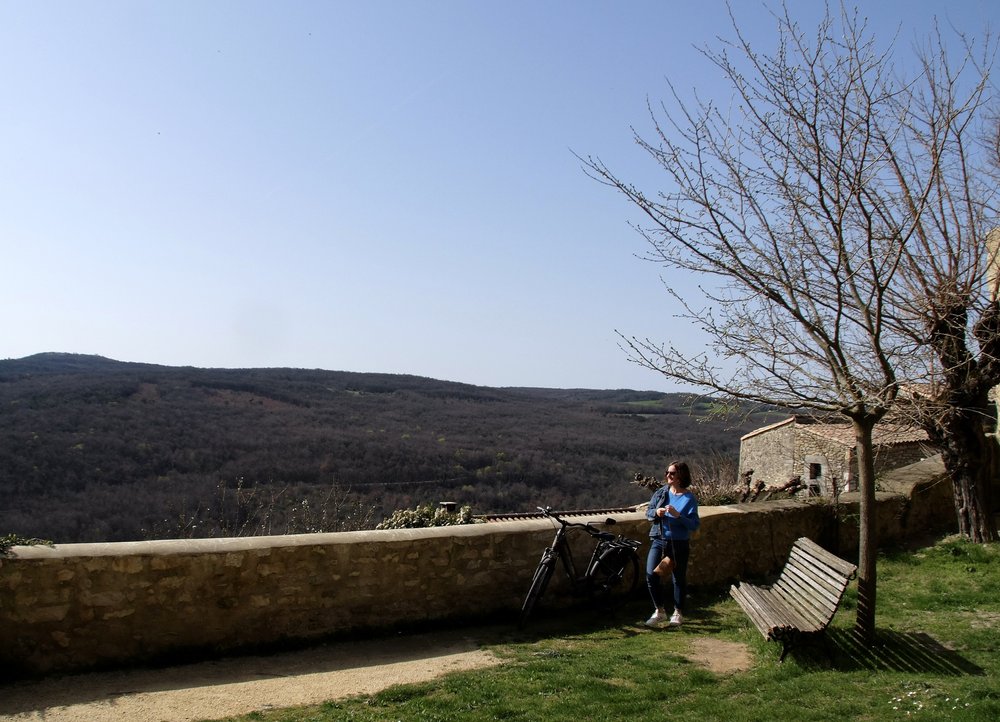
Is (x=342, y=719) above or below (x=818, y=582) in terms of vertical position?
below

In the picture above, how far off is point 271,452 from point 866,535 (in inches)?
1018

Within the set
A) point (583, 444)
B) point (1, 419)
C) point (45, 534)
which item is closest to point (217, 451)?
point (1, 419)

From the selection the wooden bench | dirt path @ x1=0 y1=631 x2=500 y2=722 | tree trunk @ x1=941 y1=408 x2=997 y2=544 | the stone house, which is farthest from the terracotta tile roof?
dirt path @ x1=0 y1=631 x2=500 y2=722

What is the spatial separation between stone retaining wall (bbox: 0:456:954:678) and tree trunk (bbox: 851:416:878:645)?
2395 mm

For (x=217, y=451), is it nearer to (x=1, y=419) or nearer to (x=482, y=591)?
(x=1, y=419)

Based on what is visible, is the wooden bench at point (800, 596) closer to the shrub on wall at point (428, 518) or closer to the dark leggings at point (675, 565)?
the dark leggings at point (675, 565)

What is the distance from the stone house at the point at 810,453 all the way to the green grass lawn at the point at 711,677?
443 inches

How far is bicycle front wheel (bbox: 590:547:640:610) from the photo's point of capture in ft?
23.5

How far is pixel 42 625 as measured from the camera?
204 inches

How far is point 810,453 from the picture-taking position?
22.7 meters

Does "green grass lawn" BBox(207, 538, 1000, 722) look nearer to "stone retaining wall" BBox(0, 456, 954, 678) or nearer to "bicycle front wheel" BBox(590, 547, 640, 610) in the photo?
"bicycle front wheel" BBox(590, 547, 640, 610)

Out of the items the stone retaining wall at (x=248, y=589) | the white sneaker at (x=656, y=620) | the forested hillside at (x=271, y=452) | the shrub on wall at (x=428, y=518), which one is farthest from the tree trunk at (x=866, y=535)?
the shrub on wall at (x=428, y=518)

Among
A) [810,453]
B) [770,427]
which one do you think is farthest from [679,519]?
[770,427]

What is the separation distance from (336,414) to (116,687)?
3620 centimetres
